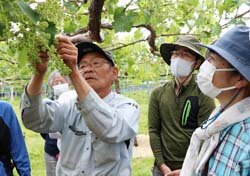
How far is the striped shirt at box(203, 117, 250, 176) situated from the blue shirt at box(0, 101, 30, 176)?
1430mm

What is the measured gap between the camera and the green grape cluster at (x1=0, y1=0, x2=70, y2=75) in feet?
4.03

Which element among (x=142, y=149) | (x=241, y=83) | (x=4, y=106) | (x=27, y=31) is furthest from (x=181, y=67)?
(x=142, y=149)

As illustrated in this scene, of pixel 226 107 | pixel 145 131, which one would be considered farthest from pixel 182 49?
pixel 145 131

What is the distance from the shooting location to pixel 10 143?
3033 millimetres

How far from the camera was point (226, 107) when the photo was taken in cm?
213

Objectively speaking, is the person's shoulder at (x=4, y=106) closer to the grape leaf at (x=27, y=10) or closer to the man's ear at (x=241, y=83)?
the man's ear at (x=241, y=83)

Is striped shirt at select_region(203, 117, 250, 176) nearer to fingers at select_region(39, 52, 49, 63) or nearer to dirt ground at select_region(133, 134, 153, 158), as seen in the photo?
fingers at select_region(39, 52, 49, 63)

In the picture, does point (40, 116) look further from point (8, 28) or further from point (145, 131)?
point (145, 131)

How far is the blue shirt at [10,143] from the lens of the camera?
2973mm

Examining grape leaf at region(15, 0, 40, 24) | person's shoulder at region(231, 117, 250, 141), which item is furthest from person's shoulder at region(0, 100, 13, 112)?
grape leaf at region(15, 0, 40, 24)

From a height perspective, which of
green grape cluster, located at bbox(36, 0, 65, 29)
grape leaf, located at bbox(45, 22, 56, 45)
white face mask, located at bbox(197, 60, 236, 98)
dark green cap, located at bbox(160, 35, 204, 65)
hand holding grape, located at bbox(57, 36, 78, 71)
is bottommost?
dark green cap, located at bbox(160, 35, 204, 65)

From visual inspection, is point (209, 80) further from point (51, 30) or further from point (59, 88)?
point (59, 88)

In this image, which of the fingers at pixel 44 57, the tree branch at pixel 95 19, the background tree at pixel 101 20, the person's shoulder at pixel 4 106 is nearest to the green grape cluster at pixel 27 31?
the background tree at pixel 101 20

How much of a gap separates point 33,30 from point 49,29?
87 millimetres
